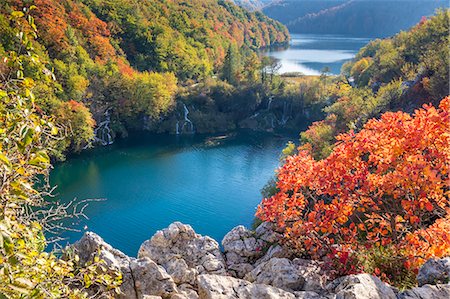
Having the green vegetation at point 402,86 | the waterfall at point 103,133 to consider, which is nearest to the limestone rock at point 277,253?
the green vegetation at point 402,86

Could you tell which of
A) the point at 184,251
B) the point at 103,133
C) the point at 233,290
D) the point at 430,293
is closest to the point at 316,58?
the point at 103,133

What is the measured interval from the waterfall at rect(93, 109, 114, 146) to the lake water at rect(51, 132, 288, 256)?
1.79m

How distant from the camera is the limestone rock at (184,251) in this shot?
13.4m

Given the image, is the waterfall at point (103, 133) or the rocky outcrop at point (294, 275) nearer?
the rocky outcrop at point (294, 275)

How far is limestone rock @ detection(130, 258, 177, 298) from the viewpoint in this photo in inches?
400

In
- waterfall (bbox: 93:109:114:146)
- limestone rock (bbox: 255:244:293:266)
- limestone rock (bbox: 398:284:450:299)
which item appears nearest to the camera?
limestone rock (bbox: 398:284:450:299)

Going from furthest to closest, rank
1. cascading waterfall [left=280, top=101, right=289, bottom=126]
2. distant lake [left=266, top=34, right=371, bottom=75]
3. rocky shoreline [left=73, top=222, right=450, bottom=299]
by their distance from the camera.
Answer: distant lake [left=266, top=34, right=371, bottom=75] → cascading waterfall [left=280, top=101, right=289, bottom=126] → rocky shoreline [left=73, top=222, right=450, bottom=299]

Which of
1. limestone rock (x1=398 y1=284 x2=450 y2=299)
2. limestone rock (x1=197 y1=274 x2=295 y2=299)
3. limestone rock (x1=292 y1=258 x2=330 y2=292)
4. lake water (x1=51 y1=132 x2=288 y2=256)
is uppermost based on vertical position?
limestone rock (x1=398 y1=284 x2=450 y2=299)

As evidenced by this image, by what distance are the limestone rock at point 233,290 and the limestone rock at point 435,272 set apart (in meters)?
2.63

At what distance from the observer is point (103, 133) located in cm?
4903

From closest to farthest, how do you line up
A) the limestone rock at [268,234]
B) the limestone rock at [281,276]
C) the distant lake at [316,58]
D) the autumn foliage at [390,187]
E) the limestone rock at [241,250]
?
the autumn foliage at [390,187]
the limestone rock at [281,276]
the limestone rock at [241,250]
the limestone rock at [268,234]
the distant lake at [316,58]

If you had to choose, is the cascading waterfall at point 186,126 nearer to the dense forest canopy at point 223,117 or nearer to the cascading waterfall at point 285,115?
the dense forest canopy at point 223,117

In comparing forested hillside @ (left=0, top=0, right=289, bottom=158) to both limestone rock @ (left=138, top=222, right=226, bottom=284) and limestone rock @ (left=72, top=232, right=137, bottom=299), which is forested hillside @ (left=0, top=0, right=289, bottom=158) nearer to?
limestone rock @ (left=138, top=222, right=226, bottom=284)

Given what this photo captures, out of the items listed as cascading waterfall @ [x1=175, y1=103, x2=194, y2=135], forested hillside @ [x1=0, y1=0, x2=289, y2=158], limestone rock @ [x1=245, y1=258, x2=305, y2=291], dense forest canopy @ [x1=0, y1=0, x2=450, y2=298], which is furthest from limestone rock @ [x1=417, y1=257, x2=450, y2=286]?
cascading waterfall @ [x1=175, y1=103, x2=194, y2=135]
